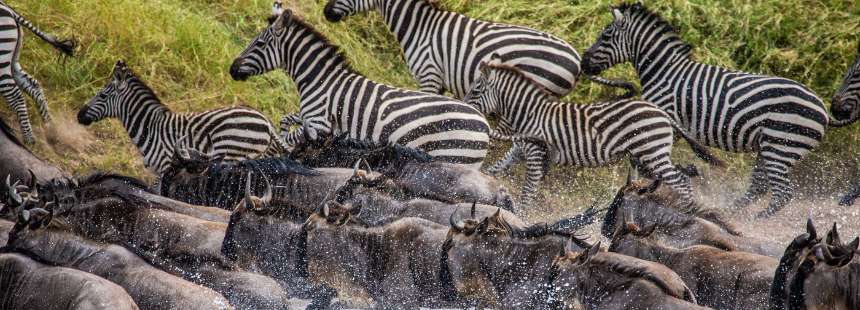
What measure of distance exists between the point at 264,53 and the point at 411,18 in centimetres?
141

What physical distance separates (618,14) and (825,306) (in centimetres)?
572

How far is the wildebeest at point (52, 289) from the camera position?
567 cm

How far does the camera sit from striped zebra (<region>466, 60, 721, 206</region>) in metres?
9.90

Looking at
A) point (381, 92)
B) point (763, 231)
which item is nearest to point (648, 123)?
point (763, 231)

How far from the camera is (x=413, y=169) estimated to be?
29.7 feet

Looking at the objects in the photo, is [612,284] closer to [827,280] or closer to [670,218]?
[827,280]

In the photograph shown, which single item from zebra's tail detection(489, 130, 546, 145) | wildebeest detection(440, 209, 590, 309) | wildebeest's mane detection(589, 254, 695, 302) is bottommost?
zebra's tail detection(489, 130, 546, 145)

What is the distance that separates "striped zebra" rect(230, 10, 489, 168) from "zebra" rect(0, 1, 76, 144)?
5.57ft

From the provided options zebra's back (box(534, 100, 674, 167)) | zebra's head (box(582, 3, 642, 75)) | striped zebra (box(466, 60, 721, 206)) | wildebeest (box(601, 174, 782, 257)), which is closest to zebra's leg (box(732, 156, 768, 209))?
striped zebra (box(466, 60, 721, 206))

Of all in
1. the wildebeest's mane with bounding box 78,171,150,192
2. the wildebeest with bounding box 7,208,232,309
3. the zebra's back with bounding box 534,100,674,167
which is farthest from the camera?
the zebra's back with bounding box 534,100,674,167

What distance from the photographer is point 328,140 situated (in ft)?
31.1

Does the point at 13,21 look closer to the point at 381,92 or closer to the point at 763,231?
the point at 381,92

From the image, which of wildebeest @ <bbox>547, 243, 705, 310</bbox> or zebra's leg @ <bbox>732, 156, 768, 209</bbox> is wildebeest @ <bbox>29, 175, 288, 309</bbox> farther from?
zebra's leg @ <bbox>732, 156, 768, 209</bbox>

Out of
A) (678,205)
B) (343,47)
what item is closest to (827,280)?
(678,205)
